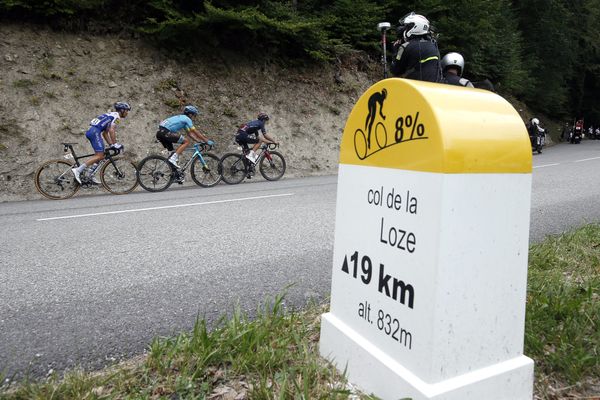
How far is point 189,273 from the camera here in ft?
12.2

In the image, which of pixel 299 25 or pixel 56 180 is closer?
pixel 56 180

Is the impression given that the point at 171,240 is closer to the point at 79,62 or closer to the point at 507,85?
the point at 79,62

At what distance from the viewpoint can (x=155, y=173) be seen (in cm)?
1052

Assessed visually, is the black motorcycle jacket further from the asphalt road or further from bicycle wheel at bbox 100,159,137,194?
bicycle wheel at bbox 100,159,137,194

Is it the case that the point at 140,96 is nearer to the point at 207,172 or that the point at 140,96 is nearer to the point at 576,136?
the point at 207,172

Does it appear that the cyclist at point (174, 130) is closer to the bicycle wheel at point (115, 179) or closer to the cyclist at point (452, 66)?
the bicycle wheel at point (115, 179)

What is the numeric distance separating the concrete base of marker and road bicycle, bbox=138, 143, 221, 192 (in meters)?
9.23

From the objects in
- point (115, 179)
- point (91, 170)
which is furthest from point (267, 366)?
point (115, 179)

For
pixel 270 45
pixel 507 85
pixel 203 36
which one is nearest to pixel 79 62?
pixel 203 36

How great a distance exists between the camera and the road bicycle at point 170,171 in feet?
34.4

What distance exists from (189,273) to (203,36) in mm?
12624

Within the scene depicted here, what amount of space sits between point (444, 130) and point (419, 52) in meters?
4.40

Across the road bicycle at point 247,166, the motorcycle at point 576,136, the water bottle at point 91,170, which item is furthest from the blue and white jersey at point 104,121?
the motorcycle at point 576,136

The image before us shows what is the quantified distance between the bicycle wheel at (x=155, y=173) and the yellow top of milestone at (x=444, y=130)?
942 centimetres
